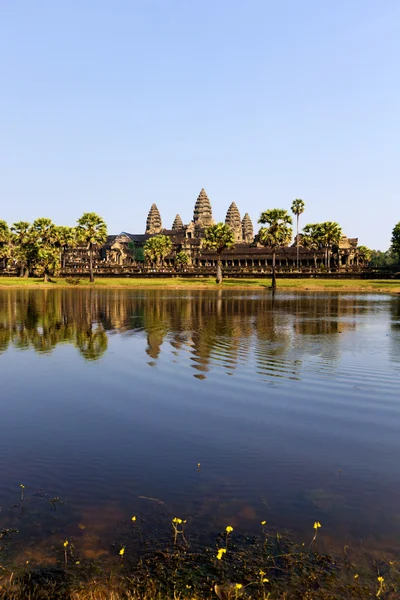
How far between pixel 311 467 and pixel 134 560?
508 centimetres

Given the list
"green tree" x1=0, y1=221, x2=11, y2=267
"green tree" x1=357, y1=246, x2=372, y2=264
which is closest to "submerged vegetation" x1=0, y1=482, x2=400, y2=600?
"green tree" x1=0, y1=221, x2=11, y2=267

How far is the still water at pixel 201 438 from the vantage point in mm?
8969

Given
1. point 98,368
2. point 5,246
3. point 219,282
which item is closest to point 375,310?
point 98,368

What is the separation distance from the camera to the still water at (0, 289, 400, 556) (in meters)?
8.97

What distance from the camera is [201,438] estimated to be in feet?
43.6

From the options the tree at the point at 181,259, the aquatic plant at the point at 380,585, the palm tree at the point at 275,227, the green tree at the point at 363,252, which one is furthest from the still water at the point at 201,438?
the tree at the point at 181,259

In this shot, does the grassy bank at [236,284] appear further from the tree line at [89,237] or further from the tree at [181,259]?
the tree at [181,259]

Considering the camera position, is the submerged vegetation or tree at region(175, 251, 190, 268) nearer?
the submerged vegetation

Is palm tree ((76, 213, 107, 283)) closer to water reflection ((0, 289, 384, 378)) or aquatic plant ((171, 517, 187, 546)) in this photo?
water reflection ((0, 289, 384, 378))

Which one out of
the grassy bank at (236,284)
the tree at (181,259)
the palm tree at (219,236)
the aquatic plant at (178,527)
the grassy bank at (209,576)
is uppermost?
the palm tree at (219,236)

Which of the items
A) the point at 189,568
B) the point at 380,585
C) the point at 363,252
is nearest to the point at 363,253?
the point at 363,252

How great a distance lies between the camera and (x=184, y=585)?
23.0 feet

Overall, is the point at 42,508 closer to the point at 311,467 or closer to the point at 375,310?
the point at 311,467

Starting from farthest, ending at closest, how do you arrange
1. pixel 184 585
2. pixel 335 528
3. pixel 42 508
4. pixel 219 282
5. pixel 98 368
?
pixel 219 282 < pixel 98 368 < pixel 42 508 < pixel 335 528 < pixel 184 585
